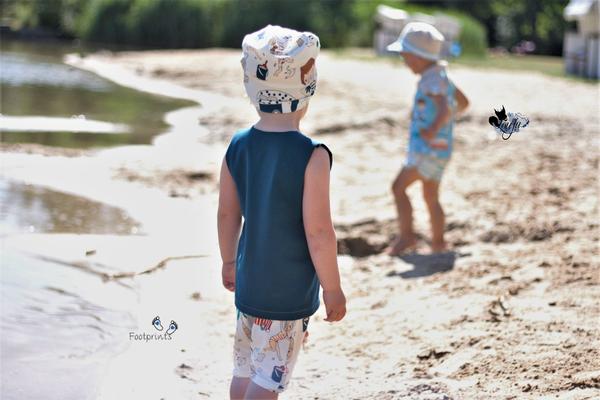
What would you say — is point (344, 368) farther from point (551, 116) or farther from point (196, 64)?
point (196, 64)

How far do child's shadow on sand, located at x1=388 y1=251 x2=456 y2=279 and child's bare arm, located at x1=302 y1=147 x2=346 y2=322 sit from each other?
2.37 metres

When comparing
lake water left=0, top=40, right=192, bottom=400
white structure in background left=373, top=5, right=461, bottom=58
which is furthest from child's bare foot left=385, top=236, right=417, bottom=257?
white structure in background left=373, top=5, right=461, bottom=58

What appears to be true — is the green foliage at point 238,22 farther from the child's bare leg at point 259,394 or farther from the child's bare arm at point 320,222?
the child's bare leg at point 259,394

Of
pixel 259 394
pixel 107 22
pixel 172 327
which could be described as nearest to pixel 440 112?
pixel 172 327

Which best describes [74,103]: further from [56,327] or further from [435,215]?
[56,327]

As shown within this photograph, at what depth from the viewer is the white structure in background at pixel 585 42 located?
16484 millimetres

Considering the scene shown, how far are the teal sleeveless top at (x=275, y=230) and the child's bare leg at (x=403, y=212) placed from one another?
9.68 ft

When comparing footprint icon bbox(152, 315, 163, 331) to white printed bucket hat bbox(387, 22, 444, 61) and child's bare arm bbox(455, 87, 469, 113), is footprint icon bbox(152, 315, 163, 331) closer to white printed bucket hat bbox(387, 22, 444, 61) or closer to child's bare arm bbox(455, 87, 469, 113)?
white printed bucket hat bbox(387, 22, 444, 61)

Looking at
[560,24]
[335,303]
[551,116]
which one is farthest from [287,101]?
[560,24]

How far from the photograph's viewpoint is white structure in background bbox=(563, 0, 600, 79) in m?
16.5

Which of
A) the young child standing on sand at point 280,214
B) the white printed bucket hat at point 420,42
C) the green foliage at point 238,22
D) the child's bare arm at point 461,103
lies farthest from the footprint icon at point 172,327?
the green foliage at point 238,22

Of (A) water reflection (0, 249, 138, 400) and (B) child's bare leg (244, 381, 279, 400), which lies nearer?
(B) child's bare leg (244, 381, 279, 400)

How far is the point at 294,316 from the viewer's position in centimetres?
296

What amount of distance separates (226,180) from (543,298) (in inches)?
76.3
